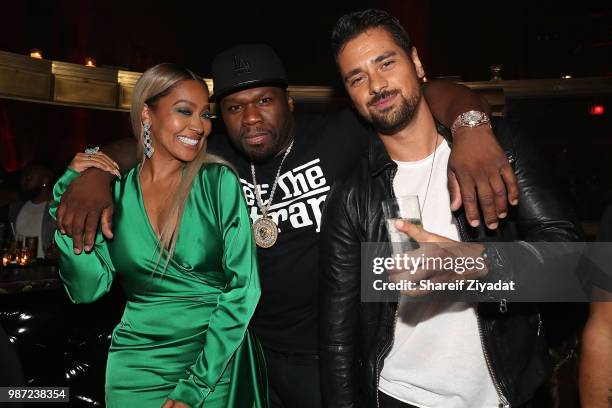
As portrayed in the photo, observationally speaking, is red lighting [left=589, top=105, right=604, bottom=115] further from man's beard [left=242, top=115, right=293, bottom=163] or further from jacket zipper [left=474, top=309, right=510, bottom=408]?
jacket zipper [left=474, top=309, right=510, bottom=408]

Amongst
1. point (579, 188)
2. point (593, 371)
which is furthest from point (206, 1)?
point (593, 371)

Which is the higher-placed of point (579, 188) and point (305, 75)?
point (305, 75)

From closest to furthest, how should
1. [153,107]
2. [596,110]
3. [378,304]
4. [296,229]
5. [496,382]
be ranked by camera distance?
[496,382], [378,304], [153,107], [296,229], [596,110]

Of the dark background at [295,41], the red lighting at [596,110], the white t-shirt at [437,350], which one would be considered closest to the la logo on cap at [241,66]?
the white t-shirt at [437,350]

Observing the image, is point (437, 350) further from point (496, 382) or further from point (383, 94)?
point (383, 94)

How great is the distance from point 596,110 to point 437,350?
18.0 ft

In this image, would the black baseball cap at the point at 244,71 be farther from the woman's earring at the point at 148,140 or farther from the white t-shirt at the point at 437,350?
the white t-shirt at the point at 437,350

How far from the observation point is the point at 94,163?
178 centimetres

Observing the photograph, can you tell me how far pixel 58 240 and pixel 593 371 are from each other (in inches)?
66.8

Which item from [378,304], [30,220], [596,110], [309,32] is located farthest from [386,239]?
[309,32]

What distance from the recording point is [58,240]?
1.72 m

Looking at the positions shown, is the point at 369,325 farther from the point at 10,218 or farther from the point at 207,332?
the point at 10,218

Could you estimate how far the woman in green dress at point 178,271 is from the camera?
160cm

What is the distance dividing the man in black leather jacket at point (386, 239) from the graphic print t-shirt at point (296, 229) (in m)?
0.25
